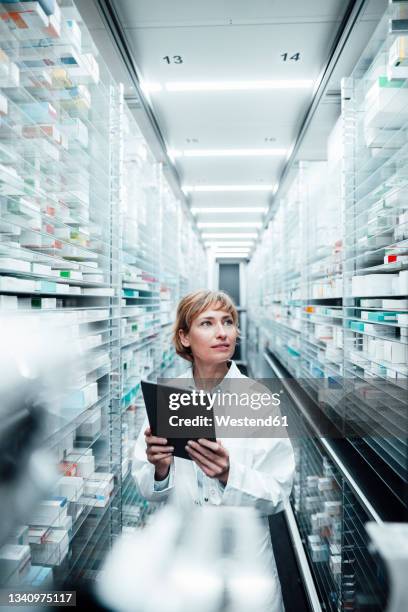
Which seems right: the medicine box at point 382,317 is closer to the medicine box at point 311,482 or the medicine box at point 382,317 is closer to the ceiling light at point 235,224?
the medicine box at point 311,482

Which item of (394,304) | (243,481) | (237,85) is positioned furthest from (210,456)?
(237,85)

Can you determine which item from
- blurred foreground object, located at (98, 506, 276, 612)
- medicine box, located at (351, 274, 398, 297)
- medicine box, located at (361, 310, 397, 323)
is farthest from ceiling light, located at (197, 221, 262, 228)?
blurred foreground object, located at (98, 506, 276, 612)

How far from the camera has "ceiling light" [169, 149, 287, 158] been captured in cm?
336

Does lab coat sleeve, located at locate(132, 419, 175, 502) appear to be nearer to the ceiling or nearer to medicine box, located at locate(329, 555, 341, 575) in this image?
medicine box, located at locate(329, 555, 341, 575)

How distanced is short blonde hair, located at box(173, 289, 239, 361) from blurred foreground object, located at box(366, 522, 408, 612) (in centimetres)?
76

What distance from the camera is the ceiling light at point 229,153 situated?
11.0 feet

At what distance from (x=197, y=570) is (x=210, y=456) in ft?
1.14

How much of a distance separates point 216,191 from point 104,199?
3.19 metres

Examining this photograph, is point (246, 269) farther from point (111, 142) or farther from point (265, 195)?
point (111, 142)

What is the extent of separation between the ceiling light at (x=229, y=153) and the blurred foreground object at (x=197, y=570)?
300 centimetres

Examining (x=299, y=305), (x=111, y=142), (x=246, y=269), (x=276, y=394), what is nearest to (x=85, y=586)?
(x=276, y=394)

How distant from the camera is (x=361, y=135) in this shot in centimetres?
168

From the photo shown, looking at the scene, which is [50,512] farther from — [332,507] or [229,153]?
[229,153]

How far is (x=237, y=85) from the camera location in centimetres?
233
